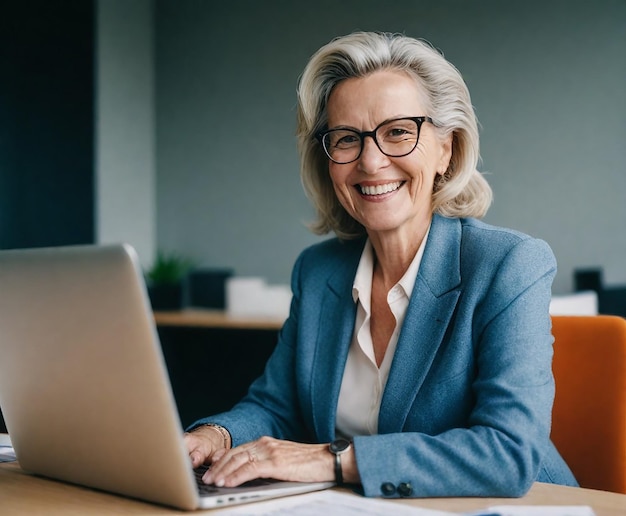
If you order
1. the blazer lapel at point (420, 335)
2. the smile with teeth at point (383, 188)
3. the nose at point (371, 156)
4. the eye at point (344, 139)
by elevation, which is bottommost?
the blazer lapel at point (420, 335)

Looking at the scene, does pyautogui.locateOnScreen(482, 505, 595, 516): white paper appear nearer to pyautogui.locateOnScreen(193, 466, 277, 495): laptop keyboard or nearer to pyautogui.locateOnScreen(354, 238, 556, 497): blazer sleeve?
pyautogui.locateOnScreen(354, 238, 556, 497): blazer sleeve

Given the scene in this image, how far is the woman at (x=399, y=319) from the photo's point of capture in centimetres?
111

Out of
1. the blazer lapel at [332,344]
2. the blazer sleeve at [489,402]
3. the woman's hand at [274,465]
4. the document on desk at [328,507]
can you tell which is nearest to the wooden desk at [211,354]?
the blazer lapel at [332,344]

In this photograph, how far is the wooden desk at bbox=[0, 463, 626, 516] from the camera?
3.20ft

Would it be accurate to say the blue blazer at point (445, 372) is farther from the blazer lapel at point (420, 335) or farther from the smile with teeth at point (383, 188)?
the smile with teeth at point (383, 188)

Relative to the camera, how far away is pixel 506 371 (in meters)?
1.20

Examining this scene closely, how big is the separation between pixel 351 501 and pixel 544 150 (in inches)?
144

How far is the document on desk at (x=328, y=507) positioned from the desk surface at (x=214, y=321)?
2495 millimetres

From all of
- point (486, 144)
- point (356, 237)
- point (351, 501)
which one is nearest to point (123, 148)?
A: point (486, 144)

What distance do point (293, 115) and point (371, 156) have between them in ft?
12.4

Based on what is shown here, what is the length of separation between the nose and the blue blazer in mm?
163

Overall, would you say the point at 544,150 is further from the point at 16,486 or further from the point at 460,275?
the point at 16,486

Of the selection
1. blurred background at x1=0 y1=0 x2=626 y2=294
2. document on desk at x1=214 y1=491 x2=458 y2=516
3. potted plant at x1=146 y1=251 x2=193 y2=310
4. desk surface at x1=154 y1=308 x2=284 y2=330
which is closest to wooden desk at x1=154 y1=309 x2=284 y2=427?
desk surface at x1=154 y1=308 x2=284 y2=330

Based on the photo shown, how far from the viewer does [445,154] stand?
1605mm
